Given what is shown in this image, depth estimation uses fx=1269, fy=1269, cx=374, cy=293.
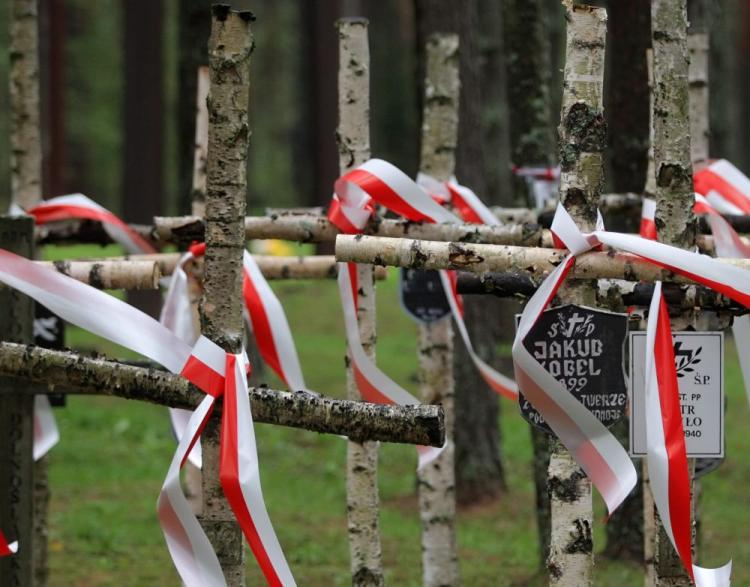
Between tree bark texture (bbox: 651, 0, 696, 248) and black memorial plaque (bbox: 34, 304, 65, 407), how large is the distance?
2428 mm

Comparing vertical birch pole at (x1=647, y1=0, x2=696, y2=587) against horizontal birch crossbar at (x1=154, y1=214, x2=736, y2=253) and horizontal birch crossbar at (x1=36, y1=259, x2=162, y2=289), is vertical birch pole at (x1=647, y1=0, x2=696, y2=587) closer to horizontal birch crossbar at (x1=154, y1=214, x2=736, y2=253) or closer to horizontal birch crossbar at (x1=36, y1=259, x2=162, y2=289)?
horizontal birch crossbar at (x1=154, y1=214, x2=736, y2=253)

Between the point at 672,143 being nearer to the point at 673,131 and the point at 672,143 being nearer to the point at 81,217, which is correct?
the point at 673,131

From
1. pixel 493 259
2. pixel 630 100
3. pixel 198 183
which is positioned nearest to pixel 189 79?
pixel 630 100

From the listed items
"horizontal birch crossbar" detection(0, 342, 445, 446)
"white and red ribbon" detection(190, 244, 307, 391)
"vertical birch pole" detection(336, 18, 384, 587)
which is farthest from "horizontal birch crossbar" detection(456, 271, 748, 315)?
"vertical birch pole" detection(336, 18, 384, 587)

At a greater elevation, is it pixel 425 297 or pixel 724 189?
pixel 724 189

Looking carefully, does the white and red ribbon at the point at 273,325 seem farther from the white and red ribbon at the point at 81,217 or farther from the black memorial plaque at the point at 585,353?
the black memorial plaque at the point at 585,353

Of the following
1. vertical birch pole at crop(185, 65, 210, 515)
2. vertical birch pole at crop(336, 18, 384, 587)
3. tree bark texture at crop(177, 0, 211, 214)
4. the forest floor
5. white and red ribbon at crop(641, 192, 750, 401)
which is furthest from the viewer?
tree bark texture at crop(177, 0, 211, 214)

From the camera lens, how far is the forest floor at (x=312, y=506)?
282 inches

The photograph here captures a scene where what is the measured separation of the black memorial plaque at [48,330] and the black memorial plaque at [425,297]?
150cm

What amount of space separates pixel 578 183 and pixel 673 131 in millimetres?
361

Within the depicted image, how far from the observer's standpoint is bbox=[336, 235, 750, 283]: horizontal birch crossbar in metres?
3.56

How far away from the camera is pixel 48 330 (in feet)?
16.3

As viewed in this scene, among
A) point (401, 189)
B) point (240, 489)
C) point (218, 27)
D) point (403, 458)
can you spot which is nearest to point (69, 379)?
point (240, 489)

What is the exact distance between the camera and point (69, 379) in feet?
11.7
